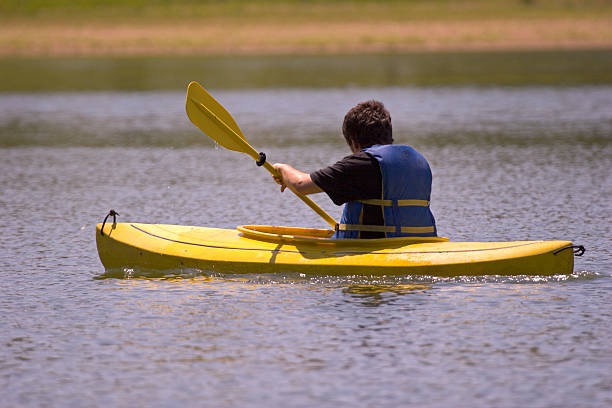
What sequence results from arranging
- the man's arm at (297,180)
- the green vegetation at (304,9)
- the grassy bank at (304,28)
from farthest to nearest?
the green vegetation at (304,9) → the grassy bank at (304,28) → the man's arm at (297,180)

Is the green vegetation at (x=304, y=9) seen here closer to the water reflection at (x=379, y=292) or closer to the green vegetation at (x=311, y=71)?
the green vegetation at (x=311, y=71)

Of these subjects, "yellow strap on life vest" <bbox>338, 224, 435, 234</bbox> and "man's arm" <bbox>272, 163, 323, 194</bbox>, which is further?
"yellow strap on life vest" <bbox>338, 224, 435, 234</bbox>

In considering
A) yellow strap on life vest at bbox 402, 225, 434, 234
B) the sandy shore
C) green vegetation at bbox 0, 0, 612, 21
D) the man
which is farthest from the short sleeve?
green vegetation at bbox 0, 0, 612, 21

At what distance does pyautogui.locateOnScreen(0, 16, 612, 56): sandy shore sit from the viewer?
65.1 m

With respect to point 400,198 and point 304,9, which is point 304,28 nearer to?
point 304,9

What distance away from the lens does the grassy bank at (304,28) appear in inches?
2596

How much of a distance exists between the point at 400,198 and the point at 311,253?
0.91 metres

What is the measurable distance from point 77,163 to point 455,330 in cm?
1338

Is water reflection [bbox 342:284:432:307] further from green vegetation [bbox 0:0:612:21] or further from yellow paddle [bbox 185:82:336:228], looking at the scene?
green vegetation [bbox 0:0:612:21]

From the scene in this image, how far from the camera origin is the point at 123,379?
6.90 meters

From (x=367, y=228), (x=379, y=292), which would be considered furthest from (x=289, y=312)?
(x=367, y=228)

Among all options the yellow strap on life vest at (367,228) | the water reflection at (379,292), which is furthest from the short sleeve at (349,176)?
the water reflection at (379,292)

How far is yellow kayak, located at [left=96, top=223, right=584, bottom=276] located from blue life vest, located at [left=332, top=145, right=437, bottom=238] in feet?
0.42

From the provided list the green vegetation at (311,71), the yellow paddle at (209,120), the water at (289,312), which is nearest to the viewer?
the water at (289,312)
